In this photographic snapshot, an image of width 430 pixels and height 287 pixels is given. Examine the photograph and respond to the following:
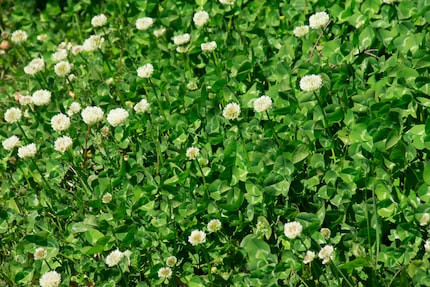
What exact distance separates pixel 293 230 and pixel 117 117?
115cm

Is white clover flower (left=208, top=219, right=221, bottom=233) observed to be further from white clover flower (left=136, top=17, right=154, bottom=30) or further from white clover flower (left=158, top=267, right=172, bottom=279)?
white clover flower (left=136, top=17, right=154, bottom=30)

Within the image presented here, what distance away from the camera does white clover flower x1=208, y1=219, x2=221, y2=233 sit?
2.83 m

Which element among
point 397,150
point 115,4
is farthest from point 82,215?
point 115,4

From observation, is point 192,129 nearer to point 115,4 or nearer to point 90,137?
point 90,137

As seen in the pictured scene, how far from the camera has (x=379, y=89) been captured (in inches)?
118

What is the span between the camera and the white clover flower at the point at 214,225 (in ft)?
9.27

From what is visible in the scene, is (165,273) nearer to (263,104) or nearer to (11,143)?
(263,104)

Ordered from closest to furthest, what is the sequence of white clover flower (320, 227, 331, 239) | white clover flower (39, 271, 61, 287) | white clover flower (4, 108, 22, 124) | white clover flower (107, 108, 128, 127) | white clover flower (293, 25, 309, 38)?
1. white clover flower (320, 227, 331, 239)
2. white clover flower (39, 271, 61, 287)
3. white clover flower (107, 108, 128, 127)
4. white clover flower (293, 25, 309, 38)
5. white clover flower (4, 108, 22, 124)

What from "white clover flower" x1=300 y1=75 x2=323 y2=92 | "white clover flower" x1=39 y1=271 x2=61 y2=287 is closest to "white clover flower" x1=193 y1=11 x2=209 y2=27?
"white clover flower" x1=300 y1=75 x2=323 y2=92

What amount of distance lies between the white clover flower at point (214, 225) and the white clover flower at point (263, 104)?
53cm

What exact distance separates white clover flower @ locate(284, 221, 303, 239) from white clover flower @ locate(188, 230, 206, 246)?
357 mm

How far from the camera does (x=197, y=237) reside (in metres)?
2.78

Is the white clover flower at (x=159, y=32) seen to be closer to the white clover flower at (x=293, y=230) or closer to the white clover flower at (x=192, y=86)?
the white clover flower at (x=192, y=86)

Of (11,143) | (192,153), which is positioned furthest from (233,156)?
(11,143)
